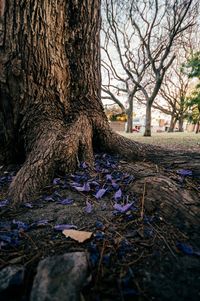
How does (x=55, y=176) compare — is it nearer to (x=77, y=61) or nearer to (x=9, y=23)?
(x=77, y=61)

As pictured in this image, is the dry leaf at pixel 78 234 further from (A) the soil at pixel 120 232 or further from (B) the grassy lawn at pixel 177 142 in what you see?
(B) the grassy lawn at pixel 177 142

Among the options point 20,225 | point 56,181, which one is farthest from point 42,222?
point 56,181

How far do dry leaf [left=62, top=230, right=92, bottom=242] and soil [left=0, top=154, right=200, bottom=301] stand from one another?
0.8 inches

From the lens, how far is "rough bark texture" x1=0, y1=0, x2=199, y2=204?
195cm

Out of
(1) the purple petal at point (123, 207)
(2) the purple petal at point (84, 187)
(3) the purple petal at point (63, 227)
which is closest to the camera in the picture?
(3) the purple petal at point (63, 227)

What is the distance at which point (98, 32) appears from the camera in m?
2.53

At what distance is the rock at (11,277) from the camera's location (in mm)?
850

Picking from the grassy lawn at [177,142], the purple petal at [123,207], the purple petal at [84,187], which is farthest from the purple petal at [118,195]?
the grassy lawn at [177,142]

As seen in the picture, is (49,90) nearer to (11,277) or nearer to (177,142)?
(11,277)

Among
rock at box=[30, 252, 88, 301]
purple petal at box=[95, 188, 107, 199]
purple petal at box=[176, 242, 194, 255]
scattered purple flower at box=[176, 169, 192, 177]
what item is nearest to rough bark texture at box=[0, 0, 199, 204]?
purple petal at box=[95, 188, 107, 199]

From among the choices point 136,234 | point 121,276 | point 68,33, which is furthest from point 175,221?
point 68,33

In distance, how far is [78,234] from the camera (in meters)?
1.15

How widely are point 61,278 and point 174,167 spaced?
1.66 m

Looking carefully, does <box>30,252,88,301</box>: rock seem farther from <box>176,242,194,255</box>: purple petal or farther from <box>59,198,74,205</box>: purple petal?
<box>59,198,74,205</box>: purple petal
